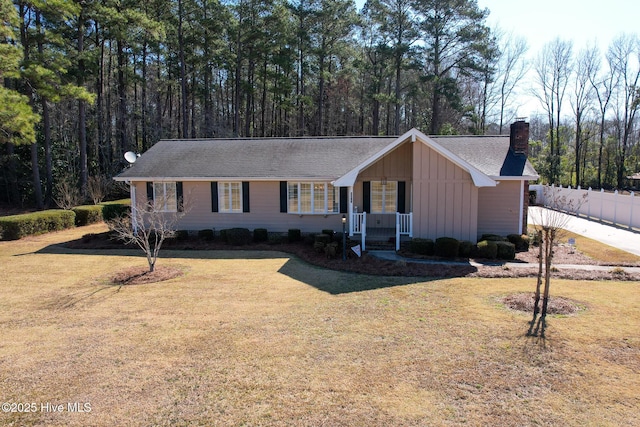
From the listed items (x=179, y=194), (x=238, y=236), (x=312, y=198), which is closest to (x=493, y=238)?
(x=312, y=198)

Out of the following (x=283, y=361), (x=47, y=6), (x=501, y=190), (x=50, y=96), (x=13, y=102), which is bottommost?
(x=283, y=361)

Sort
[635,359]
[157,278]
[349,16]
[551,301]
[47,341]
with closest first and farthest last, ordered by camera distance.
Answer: [635,359]
[47,341]
[551,301]
[157,278]
[349,16]

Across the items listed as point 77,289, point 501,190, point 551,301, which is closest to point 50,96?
point 77,289

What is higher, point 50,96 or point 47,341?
point 50,96

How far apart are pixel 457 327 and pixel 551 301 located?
2678 mm

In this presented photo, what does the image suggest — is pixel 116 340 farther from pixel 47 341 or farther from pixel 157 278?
pixel 157 278

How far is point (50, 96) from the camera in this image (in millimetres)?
18359

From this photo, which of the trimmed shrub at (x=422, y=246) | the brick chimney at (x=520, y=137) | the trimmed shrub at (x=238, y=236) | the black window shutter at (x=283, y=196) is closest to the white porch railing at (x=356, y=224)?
the trimmed shrub at (x=422, y=246)

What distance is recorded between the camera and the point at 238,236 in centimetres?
1562

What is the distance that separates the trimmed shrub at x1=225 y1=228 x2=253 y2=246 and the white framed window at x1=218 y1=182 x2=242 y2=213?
121cm

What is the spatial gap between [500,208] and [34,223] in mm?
19573

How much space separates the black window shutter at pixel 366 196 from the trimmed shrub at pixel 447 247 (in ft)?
12.1

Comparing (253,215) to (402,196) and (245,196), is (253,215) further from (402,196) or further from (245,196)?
(402,196)

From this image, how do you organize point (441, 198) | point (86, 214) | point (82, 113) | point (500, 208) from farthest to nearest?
point (82, 113)
point (86, 214)
point (500, 208)
point (441, 198)
